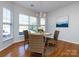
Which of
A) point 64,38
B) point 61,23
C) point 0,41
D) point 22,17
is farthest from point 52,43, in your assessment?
point 0,41

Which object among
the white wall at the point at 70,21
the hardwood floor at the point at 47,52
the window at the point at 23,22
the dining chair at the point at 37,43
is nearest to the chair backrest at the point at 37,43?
the dining chair at the point at 37,43

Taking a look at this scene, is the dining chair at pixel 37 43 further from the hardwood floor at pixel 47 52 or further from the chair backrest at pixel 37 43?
the hardwood floor at pixel 47 52

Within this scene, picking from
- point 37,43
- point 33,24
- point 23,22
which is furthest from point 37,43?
point 33,24

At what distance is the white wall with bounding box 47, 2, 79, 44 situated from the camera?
6.18m

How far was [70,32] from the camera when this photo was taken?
21.8 feet

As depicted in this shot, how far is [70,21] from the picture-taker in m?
6.63

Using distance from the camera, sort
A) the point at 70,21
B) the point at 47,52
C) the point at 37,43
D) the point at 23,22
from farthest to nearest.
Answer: the point at 23,22 → the point at 70,21 → the point at 47,52 → the point at 37,43

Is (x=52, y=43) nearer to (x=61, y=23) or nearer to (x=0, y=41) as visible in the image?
(x=61, y=23)

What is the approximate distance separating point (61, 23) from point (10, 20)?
3597 millimetres

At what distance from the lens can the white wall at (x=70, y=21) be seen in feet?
20.3

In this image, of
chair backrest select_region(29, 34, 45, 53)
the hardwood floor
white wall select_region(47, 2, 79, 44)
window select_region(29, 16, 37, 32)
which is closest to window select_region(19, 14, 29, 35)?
window select_region(29, 16, 37, 32)

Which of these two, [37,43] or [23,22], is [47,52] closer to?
[37,43]

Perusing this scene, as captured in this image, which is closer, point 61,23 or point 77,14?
point 77,14

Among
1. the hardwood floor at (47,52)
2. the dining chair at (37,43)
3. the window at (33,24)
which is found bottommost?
the hardwood floor at (47,52)
